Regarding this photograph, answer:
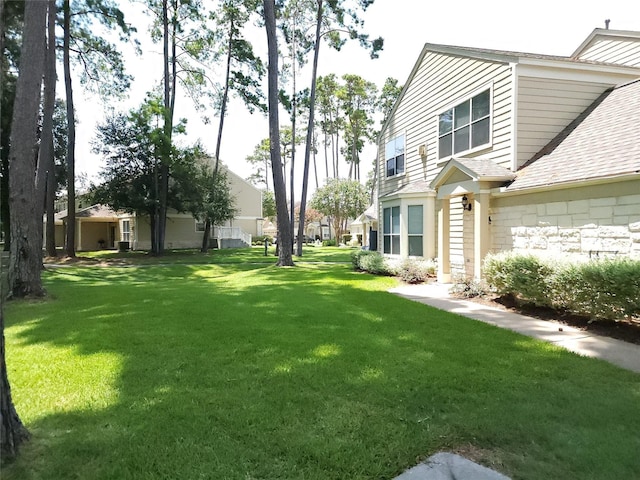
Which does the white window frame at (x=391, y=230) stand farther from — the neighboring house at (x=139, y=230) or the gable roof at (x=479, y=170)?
the neighboring house at (x=139, y=230)

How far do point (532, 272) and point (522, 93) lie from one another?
4643 mm

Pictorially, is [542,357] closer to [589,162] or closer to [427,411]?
[427,411]

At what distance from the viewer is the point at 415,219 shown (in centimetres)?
1252

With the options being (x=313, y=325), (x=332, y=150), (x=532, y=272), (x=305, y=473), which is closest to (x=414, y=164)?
(x=532, y=272)

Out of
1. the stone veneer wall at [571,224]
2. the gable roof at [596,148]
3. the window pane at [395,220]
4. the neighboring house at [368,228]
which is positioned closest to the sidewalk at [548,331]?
the stone veneer wall at [571,224]

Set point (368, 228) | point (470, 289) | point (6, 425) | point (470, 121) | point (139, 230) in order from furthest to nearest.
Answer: point (368, 228) → point (139, 230) → point (470, 121) → point (470, 289) → point (6, 425)

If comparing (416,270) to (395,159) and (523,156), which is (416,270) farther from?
(395,159)

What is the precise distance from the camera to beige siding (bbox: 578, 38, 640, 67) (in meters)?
11.0

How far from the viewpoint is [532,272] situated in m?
7.01

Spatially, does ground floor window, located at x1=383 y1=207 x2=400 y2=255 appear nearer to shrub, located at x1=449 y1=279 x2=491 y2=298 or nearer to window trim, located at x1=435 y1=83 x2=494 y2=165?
window trim, located at x1=435 y1=83 x2=494 y2=165

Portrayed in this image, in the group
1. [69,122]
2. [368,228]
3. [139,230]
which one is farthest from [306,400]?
[139,230]

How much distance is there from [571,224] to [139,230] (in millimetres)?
29473

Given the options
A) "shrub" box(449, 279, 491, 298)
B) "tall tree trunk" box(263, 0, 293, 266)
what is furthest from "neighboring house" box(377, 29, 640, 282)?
"tall tree trunk" box(263, 0, 293, 266)

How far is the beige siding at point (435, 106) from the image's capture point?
31.6 ft
